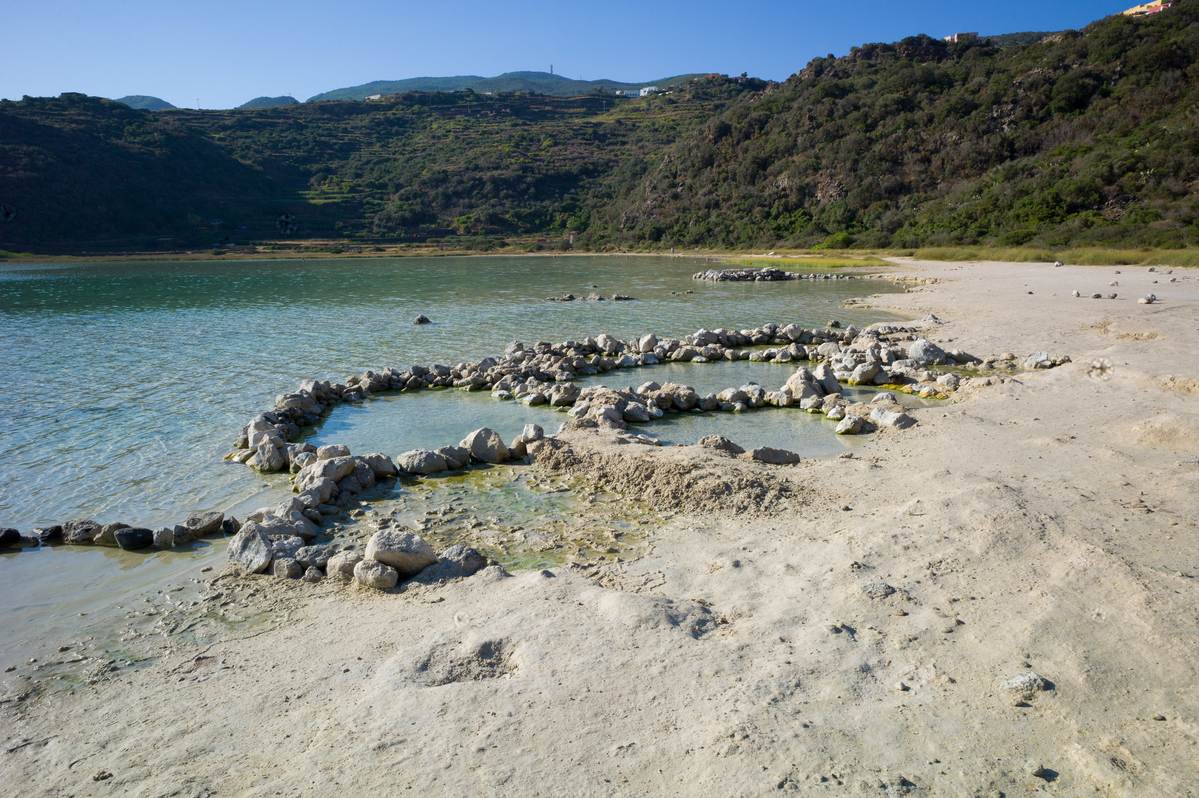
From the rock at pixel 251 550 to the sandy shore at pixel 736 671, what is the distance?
0.23m

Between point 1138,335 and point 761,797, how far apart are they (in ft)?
47.2

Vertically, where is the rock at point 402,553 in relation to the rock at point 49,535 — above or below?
above

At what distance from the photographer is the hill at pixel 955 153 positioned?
1464 inches

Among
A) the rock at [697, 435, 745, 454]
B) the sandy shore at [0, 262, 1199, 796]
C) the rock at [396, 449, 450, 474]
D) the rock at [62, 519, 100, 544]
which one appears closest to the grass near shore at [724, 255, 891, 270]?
the rock at [697, 435, 745, 454]

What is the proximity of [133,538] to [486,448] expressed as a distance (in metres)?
3.54

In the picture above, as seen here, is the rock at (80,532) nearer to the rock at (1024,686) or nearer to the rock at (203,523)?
the rock at (203,523)

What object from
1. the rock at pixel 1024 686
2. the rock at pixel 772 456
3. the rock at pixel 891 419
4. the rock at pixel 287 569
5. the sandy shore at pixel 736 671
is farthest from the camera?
the rock at pixel 891 419

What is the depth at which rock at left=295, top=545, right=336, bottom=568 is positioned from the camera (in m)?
5.21

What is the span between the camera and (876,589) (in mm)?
4117

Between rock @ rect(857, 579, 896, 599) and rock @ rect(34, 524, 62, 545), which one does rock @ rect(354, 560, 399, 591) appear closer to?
rock @ rect(857, 579, 896, 599)

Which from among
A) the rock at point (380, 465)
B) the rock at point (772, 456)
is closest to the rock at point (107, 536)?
the rock at point (380, 465)

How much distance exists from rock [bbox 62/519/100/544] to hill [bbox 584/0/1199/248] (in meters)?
39.0


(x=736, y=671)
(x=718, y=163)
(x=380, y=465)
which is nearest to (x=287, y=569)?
(x=380, y=465)

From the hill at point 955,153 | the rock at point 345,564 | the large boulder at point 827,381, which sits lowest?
the rock at point 345,564
